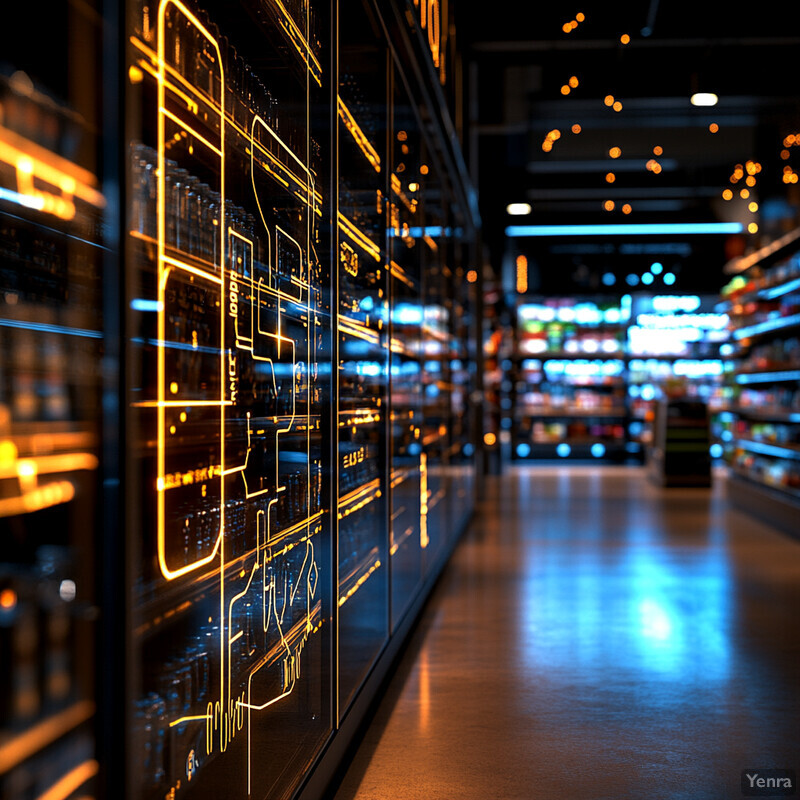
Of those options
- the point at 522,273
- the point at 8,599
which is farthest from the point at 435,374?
the point at 522,273

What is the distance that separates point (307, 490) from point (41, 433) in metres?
1.23

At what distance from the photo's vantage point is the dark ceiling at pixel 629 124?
771 cm

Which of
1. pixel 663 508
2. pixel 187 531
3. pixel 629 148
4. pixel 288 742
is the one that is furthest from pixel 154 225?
pixel 629 148

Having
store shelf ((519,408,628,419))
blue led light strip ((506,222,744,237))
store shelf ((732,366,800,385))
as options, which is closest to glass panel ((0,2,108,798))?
store shelf ((732,366,800,385))

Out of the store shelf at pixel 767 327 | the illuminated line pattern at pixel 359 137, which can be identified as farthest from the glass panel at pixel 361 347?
the store shelf at pixel 767 327

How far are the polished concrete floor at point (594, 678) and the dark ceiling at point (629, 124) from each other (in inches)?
174

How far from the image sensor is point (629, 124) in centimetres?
1240

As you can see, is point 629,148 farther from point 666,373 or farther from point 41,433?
point 41,433

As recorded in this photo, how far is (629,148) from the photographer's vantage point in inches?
526

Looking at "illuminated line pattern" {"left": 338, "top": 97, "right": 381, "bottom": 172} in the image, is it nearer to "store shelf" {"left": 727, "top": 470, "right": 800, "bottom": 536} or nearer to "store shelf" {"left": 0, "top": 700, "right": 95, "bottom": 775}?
"store shelf" {"left": 0, "top": 700, "right": 95, "bottom": 775}

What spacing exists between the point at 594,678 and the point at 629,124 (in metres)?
10.3

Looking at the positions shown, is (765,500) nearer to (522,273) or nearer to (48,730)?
(48,730)

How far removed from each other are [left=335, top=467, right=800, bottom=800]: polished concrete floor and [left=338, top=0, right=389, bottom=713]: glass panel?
0.35m

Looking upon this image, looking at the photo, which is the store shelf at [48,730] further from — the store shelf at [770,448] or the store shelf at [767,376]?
the store shelf at [767,376]
